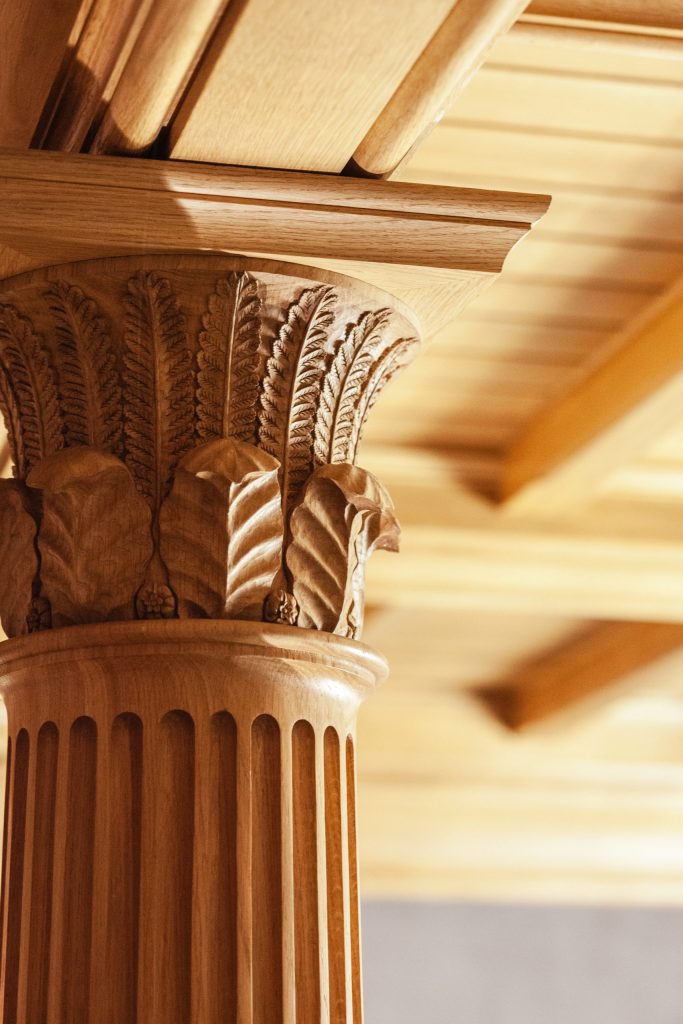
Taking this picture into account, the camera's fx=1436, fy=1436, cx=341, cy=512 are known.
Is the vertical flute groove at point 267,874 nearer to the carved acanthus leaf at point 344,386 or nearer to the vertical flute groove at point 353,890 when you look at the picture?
the vertical flute groove at point 353,890

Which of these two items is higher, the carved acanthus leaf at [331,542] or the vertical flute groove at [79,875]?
the carved acanthus leaf at [331,542]

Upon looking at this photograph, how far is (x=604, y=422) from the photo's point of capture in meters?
4.07

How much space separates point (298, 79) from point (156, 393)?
49 centimetres

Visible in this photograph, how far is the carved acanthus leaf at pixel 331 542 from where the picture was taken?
2.02m

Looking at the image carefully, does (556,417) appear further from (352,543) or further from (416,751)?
(416,751)

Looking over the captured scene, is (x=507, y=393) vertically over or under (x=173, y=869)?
over

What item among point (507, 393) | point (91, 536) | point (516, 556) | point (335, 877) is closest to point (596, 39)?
point (91, 536)

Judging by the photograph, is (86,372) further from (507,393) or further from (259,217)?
(507,393)

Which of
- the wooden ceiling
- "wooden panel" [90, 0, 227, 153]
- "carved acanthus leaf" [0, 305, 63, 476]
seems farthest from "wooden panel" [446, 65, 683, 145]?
"carved acanthus leaf" [0, 305, 63, 476]

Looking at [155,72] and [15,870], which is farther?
[15,870]

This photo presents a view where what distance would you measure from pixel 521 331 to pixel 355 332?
1.76m

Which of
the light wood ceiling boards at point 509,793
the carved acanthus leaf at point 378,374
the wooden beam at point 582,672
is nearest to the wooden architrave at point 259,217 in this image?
the carved acanthus leaf at point 378,374

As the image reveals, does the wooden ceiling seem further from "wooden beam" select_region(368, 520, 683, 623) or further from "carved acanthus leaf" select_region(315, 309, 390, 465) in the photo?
"carved acanthus leaf" select_region(315, 309, 390, 465)

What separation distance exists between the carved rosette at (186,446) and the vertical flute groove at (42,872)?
17 cm
